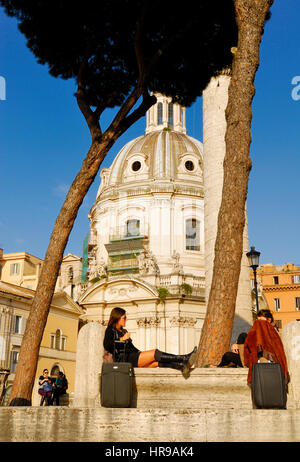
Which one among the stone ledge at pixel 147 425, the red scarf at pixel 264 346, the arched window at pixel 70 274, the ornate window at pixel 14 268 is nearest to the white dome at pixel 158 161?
the arched window at pixel 70 274

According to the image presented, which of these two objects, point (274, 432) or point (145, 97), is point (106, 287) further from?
point (274, 432)

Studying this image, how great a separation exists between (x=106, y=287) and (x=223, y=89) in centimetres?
Answer: 2380

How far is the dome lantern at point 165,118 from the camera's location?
46.3 metres

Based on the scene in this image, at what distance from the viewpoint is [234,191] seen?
668 cm

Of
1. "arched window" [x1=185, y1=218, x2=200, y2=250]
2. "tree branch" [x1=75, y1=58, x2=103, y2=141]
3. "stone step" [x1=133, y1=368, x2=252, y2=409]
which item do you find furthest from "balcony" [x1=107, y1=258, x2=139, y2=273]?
"stone step" [x1=133, y1=368, x2=252, y2=409]

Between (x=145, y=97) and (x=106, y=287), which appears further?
(x=106, y=287)

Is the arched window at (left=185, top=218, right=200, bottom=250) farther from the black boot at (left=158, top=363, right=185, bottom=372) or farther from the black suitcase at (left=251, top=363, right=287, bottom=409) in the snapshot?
the black suitcase at (left=251, top=363, right=287, bottom=409)

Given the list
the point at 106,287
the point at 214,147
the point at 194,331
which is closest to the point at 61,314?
the point at 106,287

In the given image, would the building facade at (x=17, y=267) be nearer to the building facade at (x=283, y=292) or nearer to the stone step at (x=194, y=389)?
the building facade at (x=283, y=292)

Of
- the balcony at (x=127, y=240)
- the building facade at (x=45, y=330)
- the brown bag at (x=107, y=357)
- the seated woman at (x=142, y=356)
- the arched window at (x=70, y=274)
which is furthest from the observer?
the arched window at (x=70, y=274)

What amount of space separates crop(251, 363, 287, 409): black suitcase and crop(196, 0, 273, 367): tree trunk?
1.92 meters

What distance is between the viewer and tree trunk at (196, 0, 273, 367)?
20.2 ft

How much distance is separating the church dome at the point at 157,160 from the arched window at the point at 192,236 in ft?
13.1

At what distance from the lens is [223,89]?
37.5 ft
